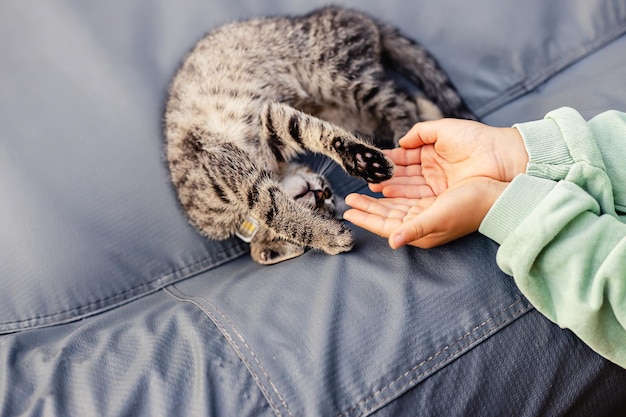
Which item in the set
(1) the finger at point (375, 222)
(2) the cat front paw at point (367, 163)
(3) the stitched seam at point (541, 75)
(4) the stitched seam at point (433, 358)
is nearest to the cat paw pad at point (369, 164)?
(2) the cat front paw at point (367, 163)

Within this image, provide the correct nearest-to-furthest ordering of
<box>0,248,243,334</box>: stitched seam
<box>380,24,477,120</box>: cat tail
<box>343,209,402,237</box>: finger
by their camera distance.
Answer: <box>343,209,402,237</box>: finger < <box>0,248,243,334</box>: stitched seam < <box>380,24,477,120</box>: cat tail

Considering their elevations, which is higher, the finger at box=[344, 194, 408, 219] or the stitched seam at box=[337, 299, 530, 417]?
the finger at box=[344, 194, 408, 219]

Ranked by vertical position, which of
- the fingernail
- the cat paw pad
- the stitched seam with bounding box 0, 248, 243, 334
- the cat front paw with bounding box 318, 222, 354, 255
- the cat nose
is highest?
the fingernail

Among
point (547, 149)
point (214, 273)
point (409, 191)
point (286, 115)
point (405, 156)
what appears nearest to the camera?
point (547, 149)

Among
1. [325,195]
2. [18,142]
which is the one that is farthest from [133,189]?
[325,195]

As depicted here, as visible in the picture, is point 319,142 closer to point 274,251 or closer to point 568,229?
point 274,251

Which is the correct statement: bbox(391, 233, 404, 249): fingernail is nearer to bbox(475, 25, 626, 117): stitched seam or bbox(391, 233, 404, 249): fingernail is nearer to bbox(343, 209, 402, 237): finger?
bbox(343, 209, 402, 237): finger

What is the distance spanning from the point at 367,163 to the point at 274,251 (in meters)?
0.40

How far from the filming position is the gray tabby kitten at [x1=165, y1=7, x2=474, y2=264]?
1599mm

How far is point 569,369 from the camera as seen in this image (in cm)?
110

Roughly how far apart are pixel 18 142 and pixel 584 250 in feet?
5.55

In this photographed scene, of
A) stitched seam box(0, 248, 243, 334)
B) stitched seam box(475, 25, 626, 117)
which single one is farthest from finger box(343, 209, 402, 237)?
stitched seam box(475, 25, 626, 117)

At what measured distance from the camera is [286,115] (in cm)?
181

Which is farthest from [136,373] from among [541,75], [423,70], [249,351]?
[541,75]
